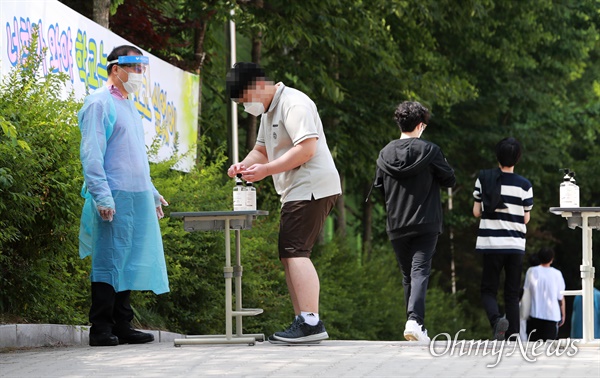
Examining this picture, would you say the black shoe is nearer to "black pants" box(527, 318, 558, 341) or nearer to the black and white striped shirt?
the black and white striped shirt

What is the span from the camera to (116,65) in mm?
9773

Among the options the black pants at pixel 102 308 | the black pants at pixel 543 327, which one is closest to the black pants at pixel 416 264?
the black pants at pixel 102 308

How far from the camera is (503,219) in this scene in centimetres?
1122

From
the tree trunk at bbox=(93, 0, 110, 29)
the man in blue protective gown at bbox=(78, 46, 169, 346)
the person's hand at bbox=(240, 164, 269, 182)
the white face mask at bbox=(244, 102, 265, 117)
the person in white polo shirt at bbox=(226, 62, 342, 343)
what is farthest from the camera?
the tree trunk at bbox=(93, 0, 110, 29)

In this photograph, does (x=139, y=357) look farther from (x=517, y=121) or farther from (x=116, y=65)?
(x=517, y=121)

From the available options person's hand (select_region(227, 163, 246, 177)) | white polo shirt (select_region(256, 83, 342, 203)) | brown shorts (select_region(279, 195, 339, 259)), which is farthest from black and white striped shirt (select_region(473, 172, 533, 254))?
person's hand (select_region(227, 163, 246, 177))

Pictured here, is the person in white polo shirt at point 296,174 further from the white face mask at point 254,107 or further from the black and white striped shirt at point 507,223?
the black and white striped shirt at point 507,223

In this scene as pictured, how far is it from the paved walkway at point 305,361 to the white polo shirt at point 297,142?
104 centimetres

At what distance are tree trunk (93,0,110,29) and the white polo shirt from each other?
5728mm

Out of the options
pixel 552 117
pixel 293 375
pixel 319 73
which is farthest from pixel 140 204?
pixel 552 117

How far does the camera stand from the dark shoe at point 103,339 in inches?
384

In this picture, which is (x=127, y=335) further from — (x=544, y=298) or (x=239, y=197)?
(x=544, y=298)

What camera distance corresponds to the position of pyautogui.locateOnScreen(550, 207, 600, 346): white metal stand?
30.0ft

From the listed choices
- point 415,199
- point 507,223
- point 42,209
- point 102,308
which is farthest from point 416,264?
point 42,209
